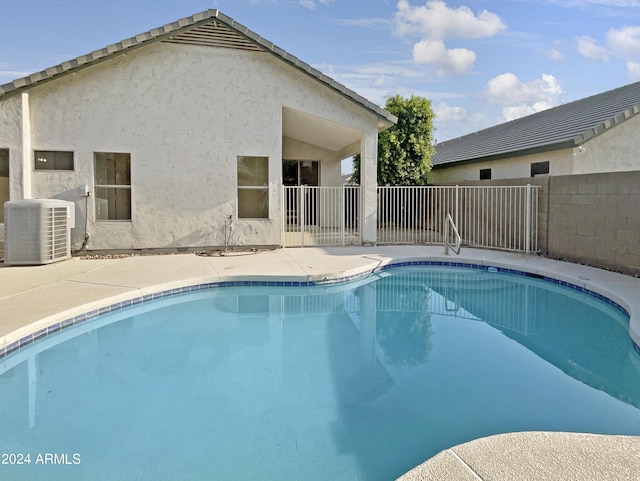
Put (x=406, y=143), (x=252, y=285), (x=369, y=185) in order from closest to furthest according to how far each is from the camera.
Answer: (x=252, y=285), (x=369, y=185), (x=406, y=143)

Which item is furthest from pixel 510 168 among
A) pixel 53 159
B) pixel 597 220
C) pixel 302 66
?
pixel 53 159

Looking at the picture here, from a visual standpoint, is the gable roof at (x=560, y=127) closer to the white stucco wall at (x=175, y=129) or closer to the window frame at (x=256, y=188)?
the white stucco wall at (x=175, y=129)

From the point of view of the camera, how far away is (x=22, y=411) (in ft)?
12.8

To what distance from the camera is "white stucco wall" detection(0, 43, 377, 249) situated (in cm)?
1061

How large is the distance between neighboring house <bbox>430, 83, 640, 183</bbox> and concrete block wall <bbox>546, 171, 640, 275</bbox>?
8.10 feet

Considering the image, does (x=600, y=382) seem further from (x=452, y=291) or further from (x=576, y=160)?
(x=576, y=160)

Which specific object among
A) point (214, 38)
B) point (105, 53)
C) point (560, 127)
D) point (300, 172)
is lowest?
point (300, 172)

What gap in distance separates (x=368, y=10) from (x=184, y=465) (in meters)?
15.6

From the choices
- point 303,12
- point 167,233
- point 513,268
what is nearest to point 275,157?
point 167,233

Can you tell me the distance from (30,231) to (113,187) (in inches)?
92.3

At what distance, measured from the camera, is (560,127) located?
1434 centimetres

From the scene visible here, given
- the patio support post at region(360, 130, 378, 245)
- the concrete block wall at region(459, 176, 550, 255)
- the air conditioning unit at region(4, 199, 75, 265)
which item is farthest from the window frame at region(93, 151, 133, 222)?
the concrete block wall at region(459, 176, 550, 255)

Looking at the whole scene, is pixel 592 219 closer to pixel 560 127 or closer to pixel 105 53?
pixel 560 127

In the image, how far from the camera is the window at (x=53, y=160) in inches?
414
